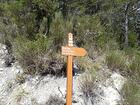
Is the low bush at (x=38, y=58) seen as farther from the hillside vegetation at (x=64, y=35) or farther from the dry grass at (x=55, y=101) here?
the dry grass at (x=55, y=101)

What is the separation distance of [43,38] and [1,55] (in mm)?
1887

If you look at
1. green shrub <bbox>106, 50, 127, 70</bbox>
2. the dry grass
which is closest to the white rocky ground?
the dry grass

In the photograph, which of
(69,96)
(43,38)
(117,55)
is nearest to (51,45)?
(43,38)

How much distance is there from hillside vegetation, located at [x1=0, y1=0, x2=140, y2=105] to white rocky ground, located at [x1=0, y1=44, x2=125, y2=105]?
26cm

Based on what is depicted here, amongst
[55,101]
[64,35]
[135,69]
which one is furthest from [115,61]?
[55,101]

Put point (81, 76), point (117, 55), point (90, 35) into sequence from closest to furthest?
1. point (81, 76)
2. point (117, 55)
3. point (90, 35)

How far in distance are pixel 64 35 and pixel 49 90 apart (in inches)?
70.8

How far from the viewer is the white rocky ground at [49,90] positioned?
27.6 ft

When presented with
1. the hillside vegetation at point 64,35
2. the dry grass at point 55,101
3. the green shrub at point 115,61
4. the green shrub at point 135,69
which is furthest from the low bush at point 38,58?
the green shrub at point 135,69

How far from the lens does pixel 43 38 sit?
9172mm

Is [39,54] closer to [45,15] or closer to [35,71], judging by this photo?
[35,71]

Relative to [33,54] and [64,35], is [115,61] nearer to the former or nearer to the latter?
[64,35]

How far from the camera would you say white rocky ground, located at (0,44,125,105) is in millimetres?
8426

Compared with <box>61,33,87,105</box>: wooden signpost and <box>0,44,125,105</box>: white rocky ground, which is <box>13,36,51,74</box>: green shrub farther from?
<box>61,33,87,105</box>: wooden signpost
